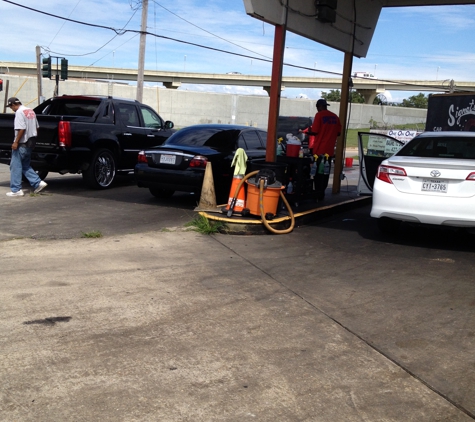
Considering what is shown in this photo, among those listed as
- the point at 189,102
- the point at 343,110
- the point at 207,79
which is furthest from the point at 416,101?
the point at 343,110

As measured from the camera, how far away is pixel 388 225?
859 cm

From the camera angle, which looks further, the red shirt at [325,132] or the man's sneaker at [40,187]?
the man's sneaker at [40,187]

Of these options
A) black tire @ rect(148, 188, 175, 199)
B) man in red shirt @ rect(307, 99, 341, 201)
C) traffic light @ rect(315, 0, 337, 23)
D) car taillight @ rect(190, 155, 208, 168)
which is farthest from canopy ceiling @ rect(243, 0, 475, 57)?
black tire @ rect(148, 188, 175, 199)

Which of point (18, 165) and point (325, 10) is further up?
point (325, 10)

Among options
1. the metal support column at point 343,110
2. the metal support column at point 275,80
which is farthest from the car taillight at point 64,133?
the metal support column at point 343,110

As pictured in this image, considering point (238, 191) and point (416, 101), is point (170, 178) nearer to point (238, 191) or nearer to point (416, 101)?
point (238, 191)

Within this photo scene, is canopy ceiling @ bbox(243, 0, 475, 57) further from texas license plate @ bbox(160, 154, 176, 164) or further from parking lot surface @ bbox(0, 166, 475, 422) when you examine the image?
parking lot surface @ bbox(0, 166, 475, 422)

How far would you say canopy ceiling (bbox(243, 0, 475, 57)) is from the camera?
8.82 m

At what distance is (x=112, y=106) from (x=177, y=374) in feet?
32.1

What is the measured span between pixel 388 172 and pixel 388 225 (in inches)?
43.2

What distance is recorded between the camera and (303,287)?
5.91 m

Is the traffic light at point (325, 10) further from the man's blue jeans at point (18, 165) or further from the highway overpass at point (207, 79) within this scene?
the highway overpass at point (207, 79)

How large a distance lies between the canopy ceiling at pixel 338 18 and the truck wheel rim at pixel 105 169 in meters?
5.01

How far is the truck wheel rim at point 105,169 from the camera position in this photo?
1229 cm
